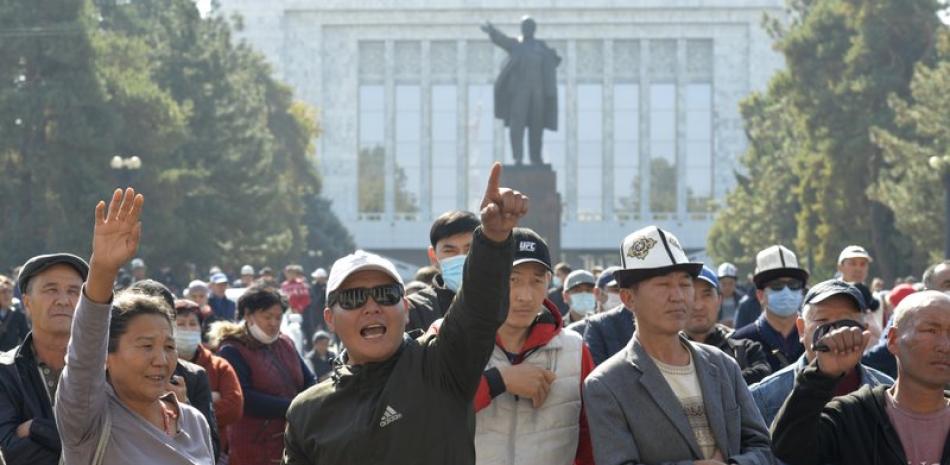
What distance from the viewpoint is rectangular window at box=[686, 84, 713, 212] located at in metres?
94.6

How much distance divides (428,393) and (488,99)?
90.6 m

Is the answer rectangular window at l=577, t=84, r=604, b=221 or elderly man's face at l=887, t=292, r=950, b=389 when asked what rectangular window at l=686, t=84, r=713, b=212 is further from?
elderly man's face at l=887, t=292, r=950, b=389

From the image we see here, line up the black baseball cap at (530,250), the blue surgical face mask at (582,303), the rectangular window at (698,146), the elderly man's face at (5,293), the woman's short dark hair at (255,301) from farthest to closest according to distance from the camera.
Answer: the rectangular window at (698,146) → the blue surgical face mask at (582,303) → the elderly man's face at (5,293) → the woman's short dark hair at (255,301) → the black baseball cap at (530,250)

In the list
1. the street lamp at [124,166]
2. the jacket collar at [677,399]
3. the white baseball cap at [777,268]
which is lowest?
the jacket collar at [677,399]

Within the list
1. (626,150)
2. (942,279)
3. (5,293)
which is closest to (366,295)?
(942,279)

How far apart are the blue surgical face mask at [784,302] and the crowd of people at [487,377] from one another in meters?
1.88

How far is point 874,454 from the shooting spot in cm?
535

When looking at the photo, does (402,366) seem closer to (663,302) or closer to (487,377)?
(487,377)

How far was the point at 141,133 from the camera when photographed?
38.2 m

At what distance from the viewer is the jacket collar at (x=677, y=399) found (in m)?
5.25

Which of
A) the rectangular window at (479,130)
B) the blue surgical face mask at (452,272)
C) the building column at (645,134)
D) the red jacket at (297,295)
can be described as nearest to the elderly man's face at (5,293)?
the blue surgical face mask at (452,272)

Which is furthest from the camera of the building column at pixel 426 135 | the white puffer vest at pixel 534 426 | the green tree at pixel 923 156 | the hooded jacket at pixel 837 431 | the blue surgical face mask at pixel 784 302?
the building column at pixel 426 135

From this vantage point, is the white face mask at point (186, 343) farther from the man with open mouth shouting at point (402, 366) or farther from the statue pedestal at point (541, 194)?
the statue pedestal at point (541, 194)

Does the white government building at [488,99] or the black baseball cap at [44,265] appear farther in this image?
the white government building at [488,99]
